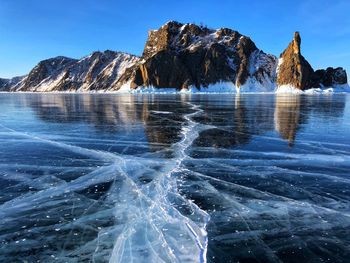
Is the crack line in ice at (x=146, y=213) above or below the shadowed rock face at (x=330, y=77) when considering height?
below

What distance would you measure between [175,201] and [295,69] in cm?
18735

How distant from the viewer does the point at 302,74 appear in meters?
174

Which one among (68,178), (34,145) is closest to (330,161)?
(68,178)

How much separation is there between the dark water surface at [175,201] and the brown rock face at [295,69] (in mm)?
174873

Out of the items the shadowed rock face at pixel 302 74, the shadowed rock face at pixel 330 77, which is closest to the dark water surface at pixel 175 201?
the shadowed rock face at pixel 302 74

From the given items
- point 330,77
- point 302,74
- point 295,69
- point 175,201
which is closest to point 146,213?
point 175,201

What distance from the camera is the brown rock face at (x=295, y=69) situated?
174625 mm

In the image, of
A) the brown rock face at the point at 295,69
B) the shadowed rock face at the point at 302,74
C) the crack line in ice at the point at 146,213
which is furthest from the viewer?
the brown rock face at the point at 295,69

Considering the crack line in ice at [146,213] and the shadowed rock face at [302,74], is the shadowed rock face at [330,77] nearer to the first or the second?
the shadowed rock face at [302,74]

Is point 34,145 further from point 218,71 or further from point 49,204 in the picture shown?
point 218,71

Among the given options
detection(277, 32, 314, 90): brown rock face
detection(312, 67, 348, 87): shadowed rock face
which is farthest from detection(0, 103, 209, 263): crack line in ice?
detection(312, 67, 348, 87): shadowed rock face

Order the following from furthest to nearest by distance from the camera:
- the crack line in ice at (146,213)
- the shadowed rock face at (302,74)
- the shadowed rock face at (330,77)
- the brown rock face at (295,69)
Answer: the brown rock face at (295,69) → the shadowed rock face at (302,74) → the shadowed rock face at (330,77) → the crack line in ice at (146,213)

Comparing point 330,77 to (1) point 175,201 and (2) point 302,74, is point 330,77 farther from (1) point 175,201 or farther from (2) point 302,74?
(1) point 175,201

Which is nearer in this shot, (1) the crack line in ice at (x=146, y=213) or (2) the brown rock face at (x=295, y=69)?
(1) the crack line in ice at (x=146, y=213)
